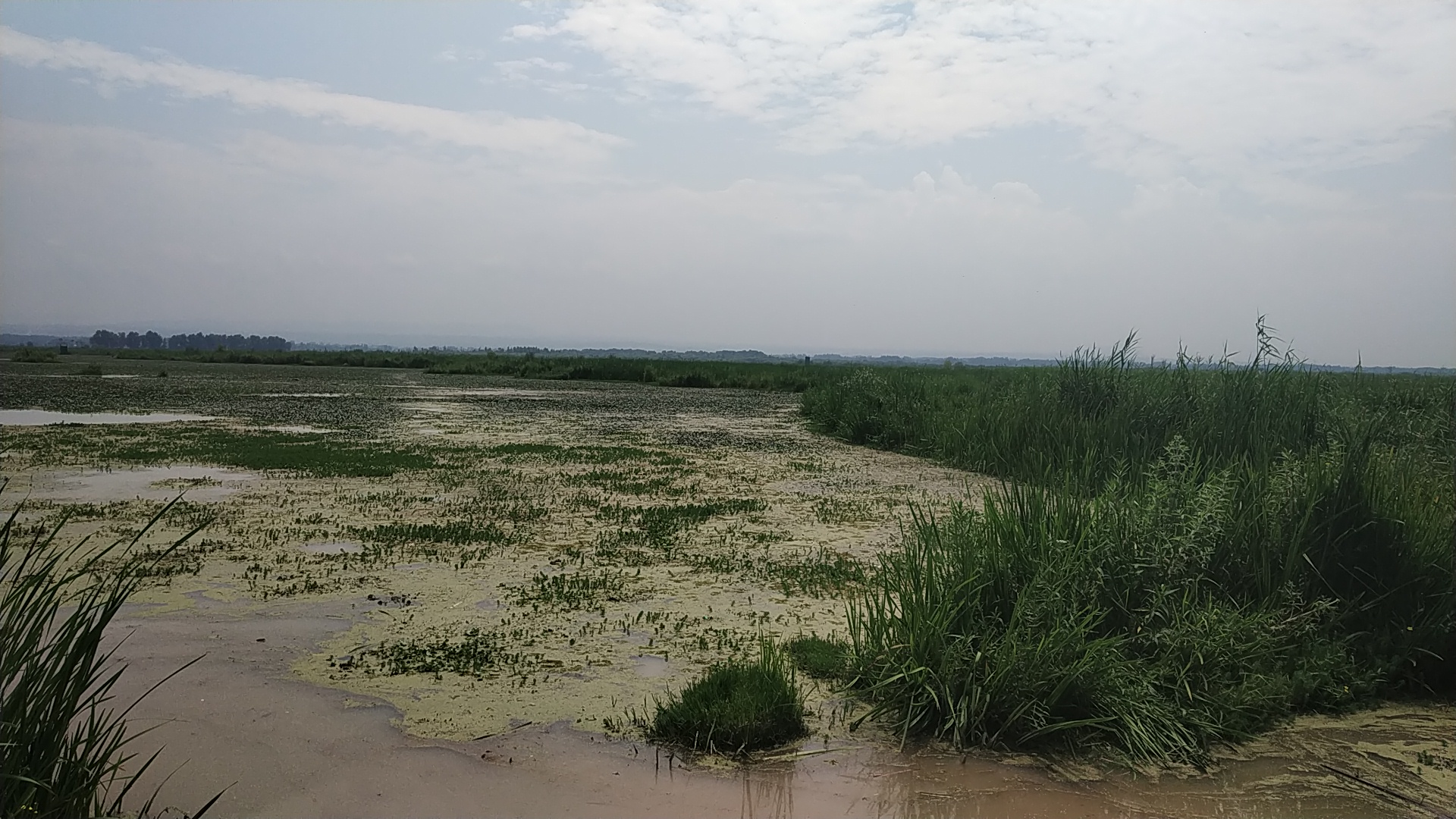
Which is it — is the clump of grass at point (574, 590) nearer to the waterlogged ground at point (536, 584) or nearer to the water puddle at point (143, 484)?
the waterlogged ground at point (536, 584)

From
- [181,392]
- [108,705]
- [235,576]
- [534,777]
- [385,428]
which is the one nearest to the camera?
[534,777]

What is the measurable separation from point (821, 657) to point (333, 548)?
4466 millimetres

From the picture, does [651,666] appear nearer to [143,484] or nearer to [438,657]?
[438,657]

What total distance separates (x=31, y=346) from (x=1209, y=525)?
52.7 m

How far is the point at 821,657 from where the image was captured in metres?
4.89

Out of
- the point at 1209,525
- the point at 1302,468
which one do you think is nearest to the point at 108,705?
the point at 1209,525

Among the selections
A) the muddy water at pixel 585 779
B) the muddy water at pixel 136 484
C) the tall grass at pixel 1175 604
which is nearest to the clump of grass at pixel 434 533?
the muddy water at pixel 136 484

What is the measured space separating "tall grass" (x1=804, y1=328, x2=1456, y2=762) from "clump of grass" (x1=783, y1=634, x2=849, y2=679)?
6.4 inches

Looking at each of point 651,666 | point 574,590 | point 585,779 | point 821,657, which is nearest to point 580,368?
point 574,590

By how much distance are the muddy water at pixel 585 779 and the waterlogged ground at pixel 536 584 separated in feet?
0.07

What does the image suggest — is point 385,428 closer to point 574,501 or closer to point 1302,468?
point 574,501

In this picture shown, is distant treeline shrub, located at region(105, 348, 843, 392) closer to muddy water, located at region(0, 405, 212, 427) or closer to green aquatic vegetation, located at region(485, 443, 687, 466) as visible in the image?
green aquatic vegetation, located at region(485, 443, 687, 466)

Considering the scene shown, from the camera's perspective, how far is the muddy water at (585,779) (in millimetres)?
3590

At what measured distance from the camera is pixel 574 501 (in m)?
9.65
